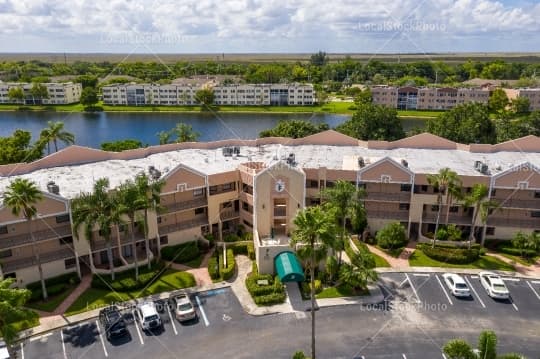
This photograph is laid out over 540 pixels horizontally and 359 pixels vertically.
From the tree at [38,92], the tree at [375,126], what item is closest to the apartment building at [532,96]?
the tree at [375,126]

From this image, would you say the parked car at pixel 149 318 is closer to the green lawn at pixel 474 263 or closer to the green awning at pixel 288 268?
the green awning at pixel 288 268

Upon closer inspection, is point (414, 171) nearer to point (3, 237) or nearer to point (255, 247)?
point (255, 247)

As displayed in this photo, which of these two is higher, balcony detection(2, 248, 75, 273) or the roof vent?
the roof vent

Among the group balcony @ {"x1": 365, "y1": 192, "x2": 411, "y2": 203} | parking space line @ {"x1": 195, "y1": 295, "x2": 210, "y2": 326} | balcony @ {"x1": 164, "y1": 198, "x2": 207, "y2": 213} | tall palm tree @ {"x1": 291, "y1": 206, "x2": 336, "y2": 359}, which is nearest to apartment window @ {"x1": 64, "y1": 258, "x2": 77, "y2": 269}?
balcony @ {"x1": 164, "y1": 198, "x2": 207, "y2": 213}

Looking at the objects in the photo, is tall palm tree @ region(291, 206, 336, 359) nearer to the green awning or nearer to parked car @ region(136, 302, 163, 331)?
the green awning

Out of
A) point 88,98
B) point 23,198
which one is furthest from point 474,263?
point 88,98
